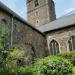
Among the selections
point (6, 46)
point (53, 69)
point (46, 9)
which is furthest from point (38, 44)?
point (46, 9)

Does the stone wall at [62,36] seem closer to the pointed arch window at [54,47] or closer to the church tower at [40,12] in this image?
the pointed arch window at [54,47]

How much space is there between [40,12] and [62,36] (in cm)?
1708

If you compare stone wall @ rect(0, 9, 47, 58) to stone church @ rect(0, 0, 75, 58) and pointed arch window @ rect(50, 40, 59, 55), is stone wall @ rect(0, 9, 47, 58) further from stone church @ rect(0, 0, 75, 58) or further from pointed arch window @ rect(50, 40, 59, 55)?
pointed arch window @ rect(50, 40, 59, 55)

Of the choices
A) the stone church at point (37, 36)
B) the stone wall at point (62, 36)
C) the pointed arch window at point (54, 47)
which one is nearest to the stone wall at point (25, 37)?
the stone church at point (37, 36)

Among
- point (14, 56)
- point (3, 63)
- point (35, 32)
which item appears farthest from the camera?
point (35, 32)

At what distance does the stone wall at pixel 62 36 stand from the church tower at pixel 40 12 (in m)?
13.5

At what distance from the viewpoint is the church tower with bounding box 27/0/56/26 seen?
36.2 meters

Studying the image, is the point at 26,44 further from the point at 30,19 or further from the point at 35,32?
the point at 30,19

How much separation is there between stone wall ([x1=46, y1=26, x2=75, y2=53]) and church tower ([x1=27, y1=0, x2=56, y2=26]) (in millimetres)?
13499

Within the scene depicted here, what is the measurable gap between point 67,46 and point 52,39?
7.09 ft

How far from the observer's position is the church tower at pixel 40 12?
36156 millimetres

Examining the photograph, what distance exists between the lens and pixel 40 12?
3734 cm

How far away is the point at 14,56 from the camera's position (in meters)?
6.91

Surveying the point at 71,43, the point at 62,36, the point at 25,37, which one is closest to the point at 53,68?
the point at 25,37
